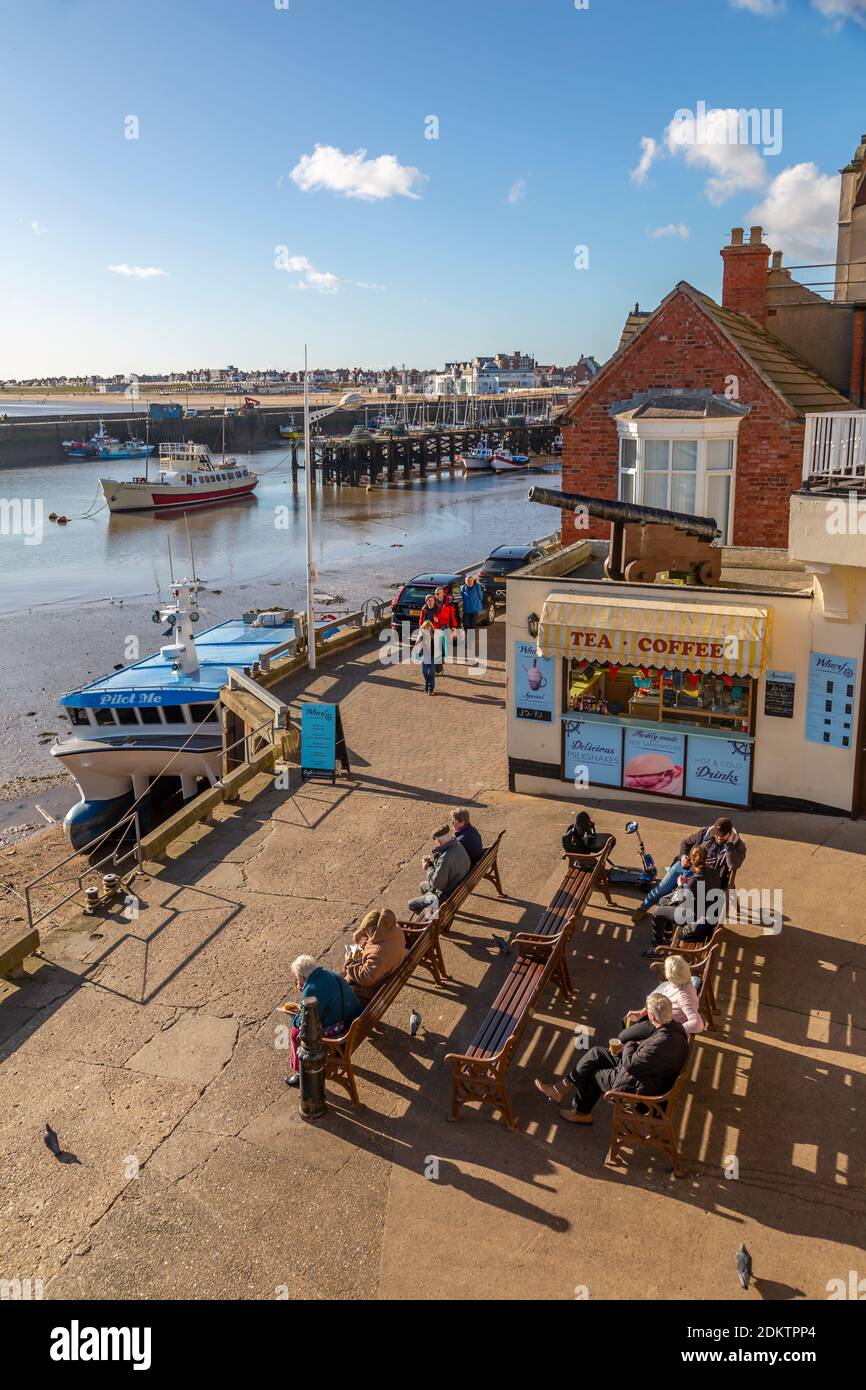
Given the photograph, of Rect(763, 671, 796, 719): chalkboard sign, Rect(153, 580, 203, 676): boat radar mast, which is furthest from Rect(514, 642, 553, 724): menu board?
Rect(153, 580, 203, 676): boat radar mast

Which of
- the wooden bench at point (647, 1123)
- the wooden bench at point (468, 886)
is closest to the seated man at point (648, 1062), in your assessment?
the wooden bench at point (647, 1123)

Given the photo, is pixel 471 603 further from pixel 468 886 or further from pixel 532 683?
pixel 468 886

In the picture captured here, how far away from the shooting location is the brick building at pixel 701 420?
16.3 m

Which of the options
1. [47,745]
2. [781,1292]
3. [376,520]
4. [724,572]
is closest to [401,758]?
[724,572]

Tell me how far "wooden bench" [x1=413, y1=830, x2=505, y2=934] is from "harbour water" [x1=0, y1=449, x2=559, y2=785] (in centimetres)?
1600

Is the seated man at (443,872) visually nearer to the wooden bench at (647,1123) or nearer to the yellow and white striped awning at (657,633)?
the wooden bench at (647,1123)

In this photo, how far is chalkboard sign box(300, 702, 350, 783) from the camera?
14688mm

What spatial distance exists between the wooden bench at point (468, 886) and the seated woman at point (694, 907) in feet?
5.85

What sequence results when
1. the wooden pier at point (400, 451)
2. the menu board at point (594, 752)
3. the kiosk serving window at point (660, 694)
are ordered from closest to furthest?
the kiosk serving window at point (660, 694)
the menu board at point (594, 752)
the wooden pier at point (400, 451)

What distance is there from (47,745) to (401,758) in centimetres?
1331

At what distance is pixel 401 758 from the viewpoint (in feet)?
51.6

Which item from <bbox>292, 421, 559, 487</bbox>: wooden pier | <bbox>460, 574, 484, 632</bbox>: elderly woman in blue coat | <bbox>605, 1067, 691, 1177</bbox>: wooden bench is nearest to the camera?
<bbox>605, 1067, 691, 1177</bbox>: wooden bench

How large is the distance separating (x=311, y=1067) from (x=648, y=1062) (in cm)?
246

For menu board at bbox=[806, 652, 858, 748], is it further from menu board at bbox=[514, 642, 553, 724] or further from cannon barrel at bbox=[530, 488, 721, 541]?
menu board at bbox=[514, 642, 553, 724]
